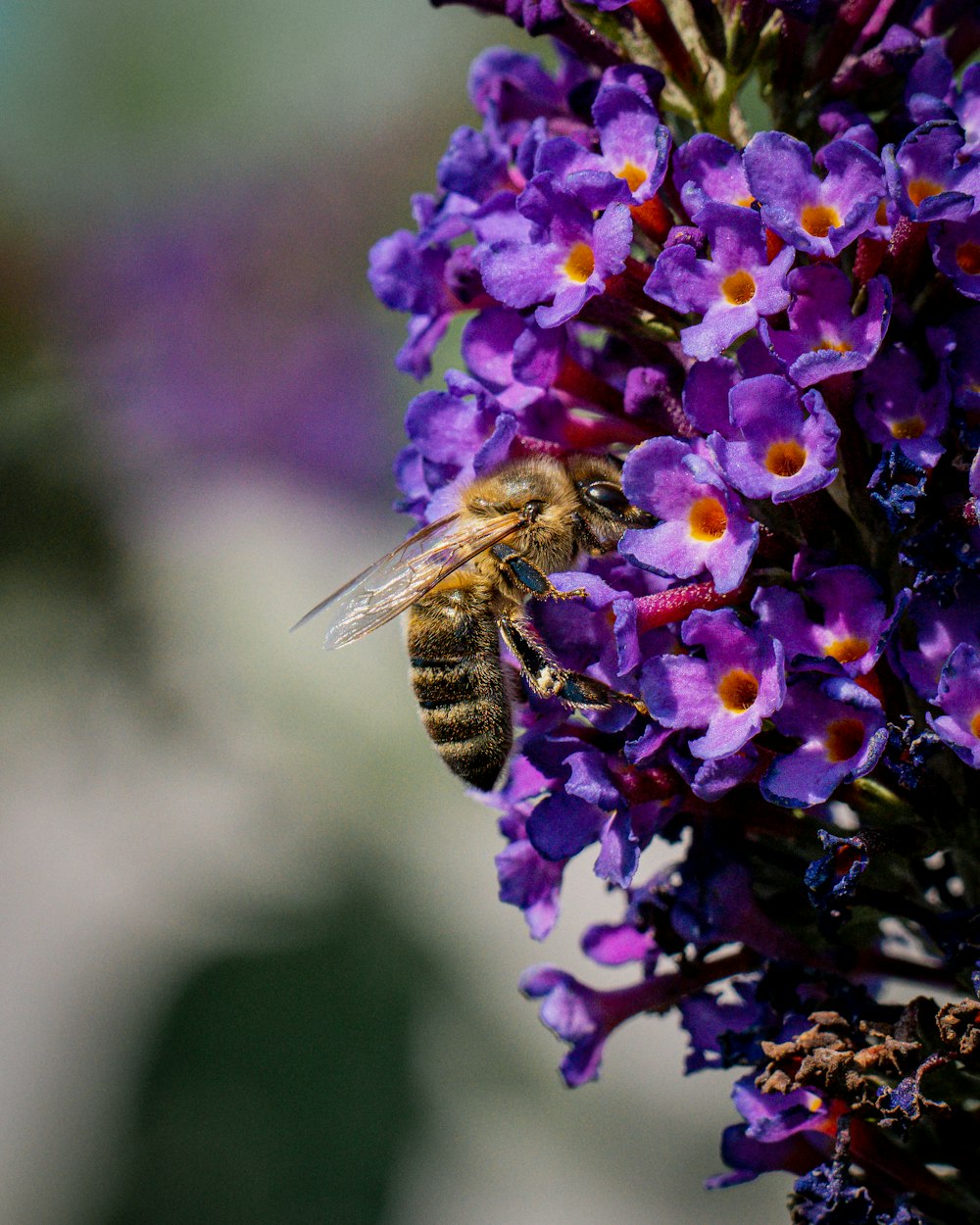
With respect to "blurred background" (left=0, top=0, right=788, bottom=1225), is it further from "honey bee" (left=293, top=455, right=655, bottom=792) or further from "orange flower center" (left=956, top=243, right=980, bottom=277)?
"orange flower center" (left=956, top=243, right=980, bottom=277)

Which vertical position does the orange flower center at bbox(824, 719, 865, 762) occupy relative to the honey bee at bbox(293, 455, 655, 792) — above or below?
below

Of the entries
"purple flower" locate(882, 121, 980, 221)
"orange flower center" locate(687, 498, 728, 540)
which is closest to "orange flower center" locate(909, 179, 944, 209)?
"purple flower" locate(882, 121, 980, 221)

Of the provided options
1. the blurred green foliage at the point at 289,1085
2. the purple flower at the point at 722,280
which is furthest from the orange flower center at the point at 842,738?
the blurred green foliage at the point at 289,1085

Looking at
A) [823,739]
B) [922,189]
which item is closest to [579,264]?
[922,189]

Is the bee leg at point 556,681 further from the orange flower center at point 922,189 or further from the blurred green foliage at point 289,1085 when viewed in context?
the blurred green foliage at point 289,1085

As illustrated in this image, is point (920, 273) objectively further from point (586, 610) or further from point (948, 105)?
point (586, 610)

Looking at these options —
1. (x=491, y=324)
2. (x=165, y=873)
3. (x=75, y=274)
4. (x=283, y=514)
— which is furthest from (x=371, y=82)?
(x=491, y=324)

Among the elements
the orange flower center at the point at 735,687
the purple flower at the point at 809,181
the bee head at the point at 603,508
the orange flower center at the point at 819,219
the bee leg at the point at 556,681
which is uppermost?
the purple flower at the point at 809,181
